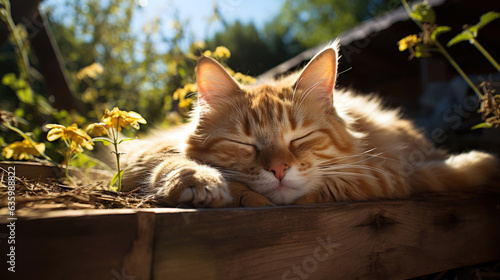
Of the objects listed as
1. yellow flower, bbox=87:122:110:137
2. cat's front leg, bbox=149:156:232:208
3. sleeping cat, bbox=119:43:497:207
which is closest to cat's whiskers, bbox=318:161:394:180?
sleeping cat, bbox=119:43:497:207

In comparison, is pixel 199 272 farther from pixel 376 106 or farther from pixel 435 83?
pixel 435 83

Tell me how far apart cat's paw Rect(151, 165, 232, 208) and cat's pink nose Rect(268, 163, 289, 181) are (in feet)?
0.71

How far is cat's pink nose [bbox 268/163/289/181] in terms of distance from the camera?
1246 millimetres

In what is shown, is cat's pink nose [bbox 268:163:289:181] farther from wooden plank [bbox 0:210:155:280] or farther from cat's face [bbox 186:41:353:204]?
wooden plank [bbox 0:210:155:280]

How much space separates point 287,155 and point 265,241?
0.40 metres

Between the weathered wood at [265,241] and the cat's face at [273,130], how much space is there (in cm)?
21

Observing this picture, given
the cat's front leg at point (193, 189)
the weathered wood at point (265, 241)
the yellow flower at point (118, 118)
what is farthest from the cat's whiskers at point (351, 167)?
the yellow flower at point (118, 118)

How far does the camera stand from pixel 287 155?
1301 mm

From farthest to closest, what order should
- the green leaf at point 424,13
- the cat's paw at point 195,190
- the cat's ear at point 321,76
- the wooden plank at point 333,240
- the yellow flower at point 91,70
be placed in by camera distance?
the yellow flower at point 91,70
the green leaf at point 424,13
the cat's ear at point 321,76
the cat's paw at point 195,190
the wooden plank at point 333,240

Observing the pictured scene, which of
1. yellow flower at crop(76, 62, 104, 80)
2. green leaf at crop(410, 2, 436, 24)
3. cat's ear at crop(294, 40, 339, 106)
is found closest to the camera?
cat's ear at crop(294, 40, 339, 106)

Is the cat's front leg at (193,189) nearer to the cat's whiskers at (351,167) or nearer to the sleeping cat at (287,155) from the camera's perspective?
the sleeping cat at (287,155)

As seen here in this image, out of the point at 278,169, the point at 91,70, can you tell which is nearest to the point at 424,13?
the point at 278,169

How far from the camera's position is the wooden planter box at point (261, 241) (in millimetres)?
735

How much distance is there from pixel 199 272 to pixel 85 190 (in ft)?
1.55
